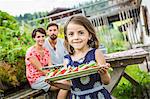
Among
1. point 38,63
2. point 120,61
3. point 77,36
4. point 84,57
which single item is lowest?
point 120,61

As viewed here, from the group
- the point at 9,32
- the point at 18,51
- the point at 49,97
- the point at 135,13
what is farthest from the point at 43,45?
the point at 135,13

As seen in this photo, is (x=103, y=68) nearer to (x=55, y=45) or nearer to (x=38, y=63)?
(x=38, y=63)

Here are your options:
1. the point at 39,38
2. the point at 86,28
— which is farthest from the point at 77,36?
the point at 39,38

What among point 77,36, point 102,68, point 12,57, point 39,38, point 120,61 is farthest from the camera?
point 120,61

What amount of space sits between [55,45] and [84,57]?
2.35 meters

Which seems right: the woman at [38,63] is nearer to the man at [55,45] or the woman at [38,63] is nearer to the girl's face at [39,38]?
the girl's face at [39,38]

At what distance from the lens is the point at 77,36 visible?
2389 mm

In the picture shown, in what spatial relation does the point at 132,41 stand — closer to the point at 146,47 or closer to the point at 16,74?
the point at 146,47

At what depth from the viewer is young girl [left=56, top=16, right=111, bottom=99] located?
2396 millimetres

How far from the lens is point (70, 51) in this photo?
2.53 meters

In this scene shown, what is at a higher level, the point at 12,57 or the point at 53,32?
the point at 53,32

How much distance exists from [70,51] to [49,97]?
5.38 feet

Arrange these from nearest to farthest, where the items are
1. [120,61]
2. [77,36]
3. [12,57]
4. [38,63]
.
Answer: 1. [77,36]
2. [38,63]
3. [12,57]
4. [120,61]

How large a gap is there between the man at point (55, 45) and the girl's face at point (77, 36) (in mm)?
2208
